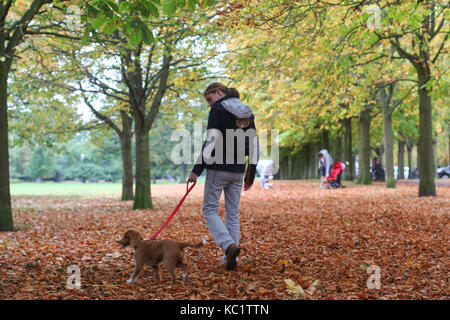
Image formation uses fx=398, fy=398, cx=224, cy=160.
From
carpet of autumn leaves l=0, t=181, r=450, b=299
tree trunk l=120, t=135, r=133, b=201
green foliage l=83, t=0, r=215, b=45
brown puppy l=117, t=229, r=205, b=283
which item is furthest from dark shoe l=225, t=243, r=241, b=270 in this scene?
tree trunk l=120, t=135, r=133, b=201

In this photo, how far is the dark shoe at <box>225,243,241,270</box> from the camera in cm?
446

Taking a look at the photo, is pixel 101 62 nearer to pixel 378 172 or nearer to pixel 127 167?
pixel 127 167

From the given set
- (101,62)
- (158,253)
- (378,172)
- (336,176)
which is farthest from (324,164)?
(158,253)

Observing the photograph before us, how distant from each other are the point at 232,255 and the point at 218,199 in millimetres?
650

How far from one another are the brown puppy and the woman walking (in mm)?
468

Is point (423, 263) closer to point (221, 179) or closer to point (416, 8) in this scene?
point (221, 179)

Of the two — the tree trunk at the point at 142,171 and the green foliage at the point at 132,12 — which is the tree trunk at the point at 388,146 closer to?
the tree trunk at the point at 142,171

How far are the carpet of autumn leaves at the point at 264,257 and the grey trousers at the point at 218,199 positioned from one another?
432mm

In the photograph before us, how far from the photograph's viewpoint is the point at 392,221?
8.24 m

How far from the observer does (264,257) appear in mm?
5547

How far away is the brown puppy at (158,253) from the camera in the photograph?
A: 159 inches
